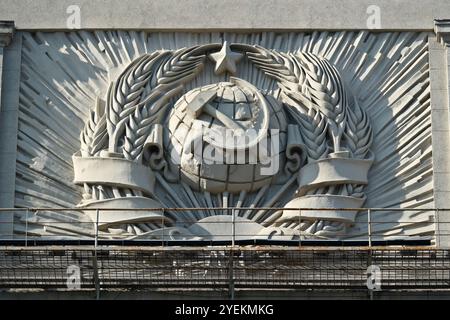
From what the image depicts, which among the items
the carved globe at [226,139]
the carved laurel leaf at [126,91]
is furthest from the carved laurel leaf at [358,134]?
the carved laurel leaf at [126,91]

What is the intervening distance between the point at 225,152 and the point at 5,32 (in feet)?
14.4

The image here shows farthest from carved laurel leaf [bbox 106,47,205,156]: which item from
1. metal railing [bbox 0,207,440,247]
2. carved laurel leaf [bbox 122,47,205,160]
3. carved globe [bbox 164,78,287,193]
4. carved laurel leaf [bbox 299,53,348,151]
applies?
carved laurel leaf [bbox 299,53,348,151]

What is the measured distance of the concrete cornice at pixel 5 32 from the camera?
3119 cm

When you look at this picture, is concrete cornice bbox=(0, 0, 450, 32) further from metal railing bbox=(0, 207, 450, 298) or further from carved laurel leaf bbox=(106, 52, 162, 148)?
metal railing bbox=(0, 207, 450, 298)

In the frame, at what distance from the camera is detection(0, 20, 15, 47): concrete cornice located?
31188 millimetres

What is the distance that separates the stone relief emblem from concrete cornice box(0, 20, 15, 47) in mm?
1948

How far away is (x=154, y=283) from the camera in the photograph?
28.5 m

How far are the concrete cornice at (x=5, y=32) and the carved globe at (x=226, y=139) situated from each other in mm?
3112

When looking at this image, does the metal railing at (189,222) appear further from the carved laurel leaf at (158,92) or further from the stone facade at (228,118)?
the carved laurel leaf at (158,92)

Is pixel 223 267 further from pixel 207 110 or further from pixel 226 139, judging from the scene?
pixel 207 110

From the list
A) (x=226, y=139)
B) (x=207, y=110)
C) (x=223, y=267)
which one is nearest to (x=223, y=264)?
(x=223, y=267)
